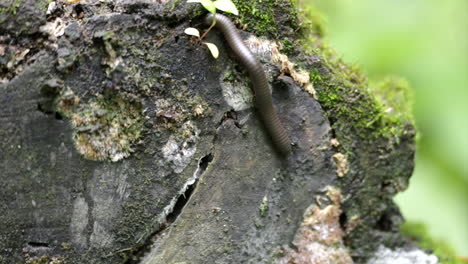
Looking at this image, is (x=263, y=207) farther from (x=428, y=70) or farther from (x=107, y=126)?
(x=428, y=70)

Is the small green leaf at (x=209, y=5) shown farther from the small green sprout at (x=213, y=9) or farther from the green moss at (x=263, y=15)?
the green moss at (x=263, y=15)

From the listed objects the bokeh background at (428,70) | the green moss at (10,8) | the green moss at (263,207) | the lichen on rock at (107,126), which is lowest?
the green moss at (10,8)

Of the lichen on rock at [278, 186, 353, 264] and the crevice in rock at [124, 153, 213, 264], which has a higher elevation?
the lichen on rock at [278, 186, 353, 264]

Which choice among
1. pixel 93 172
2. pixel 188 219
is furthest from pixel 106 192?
pixel 188 219

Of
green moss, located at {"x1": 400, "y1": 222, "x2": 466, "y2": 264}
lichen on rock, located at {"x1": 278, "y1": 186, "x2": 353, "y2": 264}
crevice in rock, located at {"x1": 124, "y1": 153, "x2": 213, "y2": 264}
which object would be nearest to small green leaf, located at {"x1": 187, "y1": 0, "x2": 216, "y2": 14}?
crevice in rock, located at {"x1": 124, "y1": 153, "x2": 213, "y2": 264}

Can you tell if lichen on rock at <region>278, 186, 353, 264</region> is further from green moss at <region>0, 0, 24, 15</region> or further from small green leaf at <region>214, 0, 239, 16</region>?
green moss at <region>0, 0, 24, 15</region>

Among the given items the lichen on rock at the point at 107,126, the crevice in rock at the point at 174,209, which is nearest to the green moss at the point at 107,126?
the lichen on rock at the point at 107,126

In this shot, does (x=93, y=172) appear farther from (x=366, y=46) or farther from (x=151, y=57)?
(x=366, y=46)

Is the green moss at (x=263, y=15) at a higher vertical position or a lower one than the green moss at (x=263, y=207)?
higher
